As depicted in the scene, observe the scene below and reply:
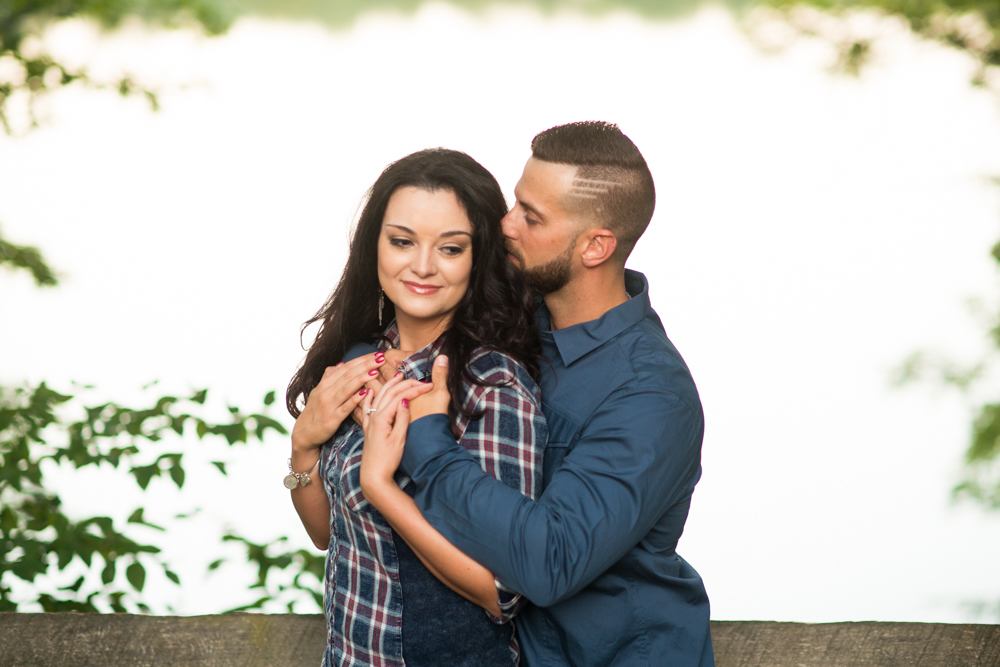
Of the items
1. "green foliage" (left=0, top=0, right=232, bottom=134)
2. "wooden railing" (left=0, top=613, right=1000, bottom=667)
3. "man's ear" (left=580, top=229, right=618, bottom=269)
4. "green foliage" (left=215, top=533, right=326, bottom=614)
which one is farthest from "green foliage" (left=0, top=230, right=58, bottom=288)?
"man's ear" (left=580, top=229, right=618, bottom=269)

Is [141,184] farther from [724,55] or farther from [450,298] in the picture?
[450,298]

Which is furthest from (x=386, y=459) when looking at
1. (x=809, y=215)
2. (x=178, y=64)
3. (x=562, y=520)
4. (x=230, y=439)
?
(x=809, y=215)

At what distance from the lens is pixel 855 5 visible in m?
4.52

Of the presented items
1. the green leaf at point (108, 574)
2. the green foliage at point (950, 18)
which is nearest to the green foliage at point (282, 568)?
the green leaf at point (108, 574)

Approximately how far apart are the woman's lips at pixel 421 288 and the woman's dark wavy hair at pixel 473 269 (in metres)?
0.09

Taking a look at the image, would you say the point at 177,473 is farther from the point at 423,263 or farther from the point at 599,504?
the point at 599,504

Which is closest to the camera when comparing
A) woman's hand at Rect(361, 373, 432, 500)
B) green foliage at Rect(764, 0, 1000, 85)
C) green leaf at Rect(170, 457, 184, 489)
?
woman's hand at Rect(361, 373, 432, 500)

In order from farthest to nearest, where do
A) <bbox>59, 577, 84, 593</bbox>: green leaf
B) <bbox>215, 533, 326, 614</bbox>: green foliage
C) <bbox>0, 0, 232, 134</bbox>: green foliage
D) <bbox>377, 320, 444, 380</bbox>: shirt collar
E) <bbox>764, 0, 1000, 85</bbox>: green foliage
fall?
1. <bbox>764, 0, 1000, 85</bbox>: green foliage
2. <bbox>0, 0, 232, 134</bbox>: green foliage
3. <bbox>215, 533, 326, 614</bbox>: green foliage
4. <bbox>59, 577, 84, 593</bbox>: green leaf
5. <bbox>377, 320, 444, 380</bbox>: shirt collar

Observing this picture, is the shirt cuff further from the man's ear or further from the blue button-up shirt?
the man's ear

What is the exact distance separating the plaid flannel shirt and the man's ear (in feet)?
0.89

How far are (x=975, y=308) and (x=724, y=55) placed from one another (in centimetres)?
199

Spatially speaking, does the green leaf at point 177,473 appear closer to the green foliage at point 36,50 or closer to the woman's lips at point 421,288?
the woman's lips at point 421,288

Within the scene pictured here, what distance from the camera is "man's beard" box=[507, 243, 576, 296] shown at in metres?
1.76

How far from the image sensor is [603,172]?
70.7 inches
